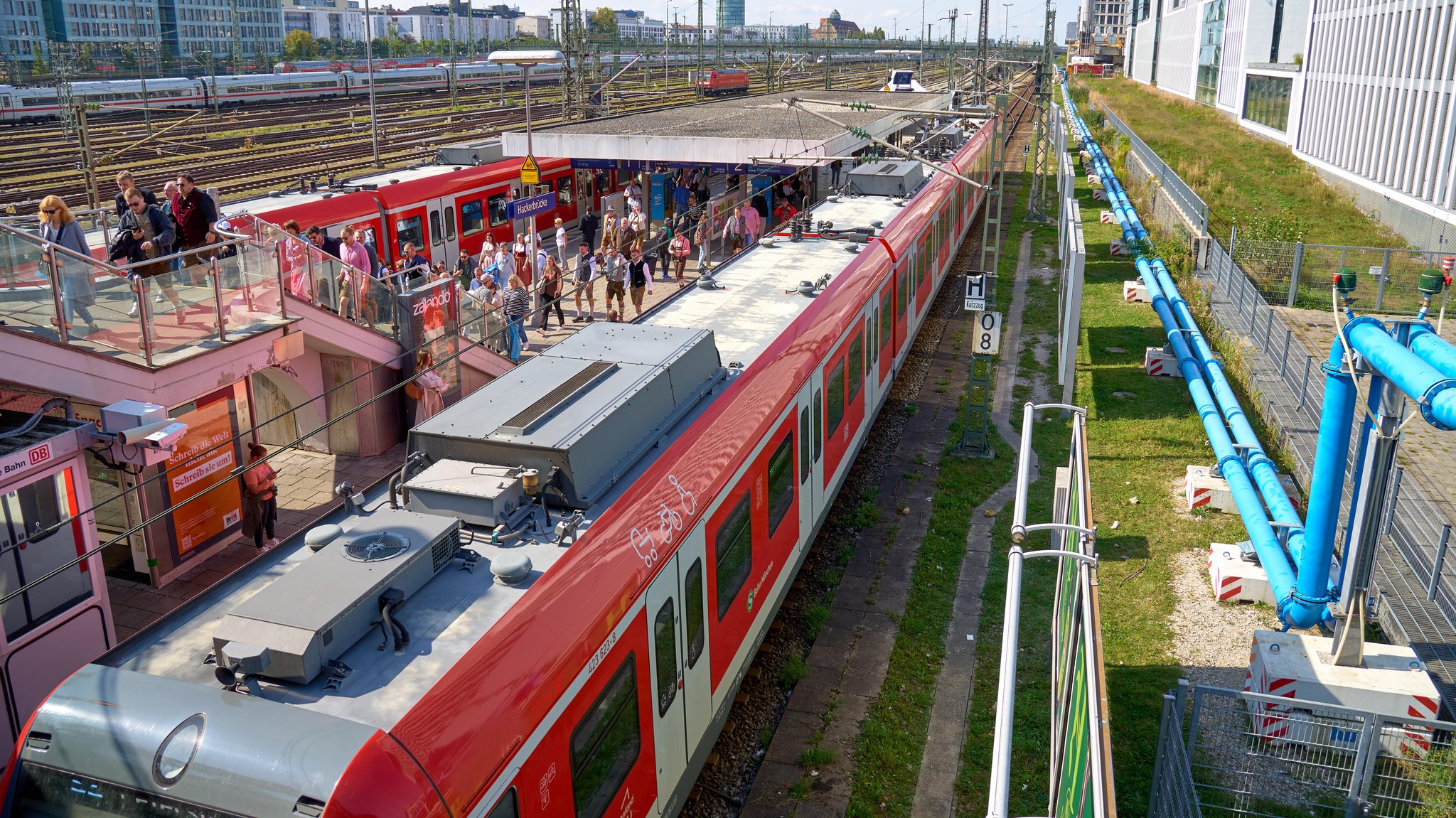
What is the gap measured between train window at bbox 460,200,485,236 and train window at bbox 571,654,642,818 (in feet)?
70.4

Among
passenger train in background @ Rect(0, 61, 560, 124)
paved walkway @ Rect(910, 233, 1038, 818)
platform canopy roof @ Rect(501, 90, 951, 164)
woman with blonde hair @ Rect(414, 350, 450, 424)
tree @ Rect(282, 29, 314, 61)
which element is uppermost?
tree @ Rect(282, 29, 314, 61)

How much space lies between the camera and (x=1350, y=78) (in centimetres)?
3328

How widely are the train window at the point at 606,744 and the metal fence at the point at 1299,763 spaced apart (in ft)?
11.3

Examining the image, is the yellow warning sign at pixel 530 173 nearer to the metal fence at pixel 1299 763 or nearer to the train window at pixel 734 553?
the train window at pixel 734 553

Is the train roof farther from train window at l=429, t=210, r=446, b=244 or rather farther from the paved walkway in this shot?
train window at l=429, t=210, r=446, b=244

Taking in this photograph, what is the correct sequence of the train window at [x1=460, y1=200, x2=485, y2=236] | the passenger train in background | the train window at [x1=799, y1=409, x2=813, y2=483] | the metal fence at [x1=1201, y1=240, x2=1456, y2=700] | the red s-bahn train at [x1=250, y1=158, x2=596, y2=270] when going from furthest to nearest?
the passenger train in background
the train window at [x1=460, y1=200, x2=485, y2=236]
the red s-bahn train at [x1=250, y1=158, x2=596, y2=270]
the train window at [x1=799, y1=409, x2=813, y2=483]
the metal fence at [x1=1201, y1=240, x2=1456, y2=700]

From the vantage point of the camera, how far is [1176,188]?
31.0 m

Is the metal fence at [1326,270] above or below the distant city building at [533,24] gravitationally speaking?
below

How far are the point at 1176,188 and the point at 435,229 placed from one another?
2064 cm

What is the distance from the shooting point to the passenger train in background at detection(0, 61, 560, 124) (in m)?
52.0

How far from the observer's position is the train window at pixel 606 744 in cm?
609

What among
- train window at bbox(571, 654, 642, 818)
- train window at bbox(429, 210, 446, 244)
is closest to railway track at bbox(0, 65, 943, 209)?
train window at bbox(429, 210, 446, 244)

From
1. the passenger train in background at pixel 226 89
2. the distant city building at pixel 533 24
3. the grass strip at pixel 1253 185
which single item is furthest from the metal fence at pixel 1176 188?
the distant city building at pixel 533 24

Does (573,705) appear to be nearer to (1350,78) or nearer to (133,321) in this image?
(133,321)
